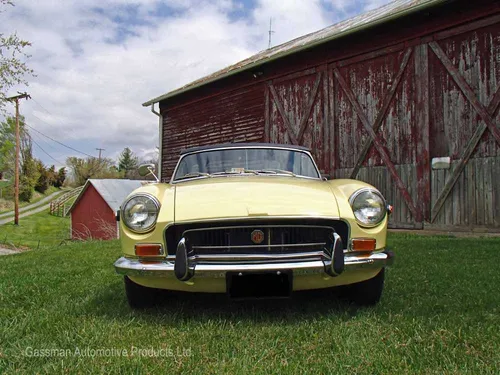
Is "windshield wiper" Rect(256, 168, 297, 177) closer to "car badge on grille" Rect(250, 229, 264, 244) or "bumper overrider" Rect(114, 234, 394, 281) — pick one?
"car badge on grille" Rect(250, 229, 264, 244)

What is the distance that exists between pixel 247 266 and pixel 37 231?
2718cm

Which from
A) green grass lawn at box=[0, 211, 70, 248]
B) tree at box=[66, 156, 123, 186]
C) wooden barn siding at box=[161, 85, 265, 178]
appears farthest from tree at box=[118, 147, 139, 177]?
wooden barn siding at box=[161, 85, 265, 178]

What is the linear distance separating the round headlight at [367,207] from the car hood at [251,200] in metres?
0.15

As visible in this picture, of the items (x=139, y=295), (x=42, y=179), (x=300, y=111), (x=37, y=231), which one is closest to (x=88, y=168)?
(x=42, y=179)

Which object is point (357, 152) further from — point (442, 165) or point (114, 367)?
point (114, 367)

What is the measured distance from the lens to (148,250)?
2291 millimetres

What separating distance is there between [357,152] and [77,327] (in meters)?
7.24

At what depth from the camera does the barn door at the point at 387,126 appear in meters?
7.36

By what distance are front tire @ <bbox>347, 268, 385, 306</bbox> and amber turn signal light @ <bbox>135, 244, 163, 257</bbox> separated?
1.29 metres

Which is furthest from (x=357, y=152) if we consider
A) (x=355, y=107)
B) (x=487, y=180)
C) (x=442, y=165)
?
(x=487, y=180)

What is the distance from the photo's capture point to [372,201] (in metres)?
2.47

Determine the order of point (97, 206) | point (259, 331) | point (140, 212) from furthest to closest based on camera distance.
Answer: point (97, 206) → point (140, 212) → point (259, 331)

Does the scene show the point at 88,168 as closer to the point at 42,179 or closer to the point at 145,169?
the point at 42,179

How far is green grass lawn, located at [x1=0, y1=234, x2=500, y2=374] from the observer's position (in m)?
1.69
